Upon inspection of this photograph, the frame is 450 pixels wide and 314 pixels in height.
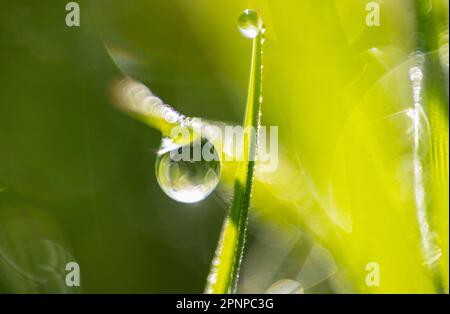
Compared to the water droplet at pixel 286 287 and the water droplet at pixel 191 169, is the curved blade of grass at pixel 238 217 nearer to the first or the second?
the water droplet at pixel 191 169

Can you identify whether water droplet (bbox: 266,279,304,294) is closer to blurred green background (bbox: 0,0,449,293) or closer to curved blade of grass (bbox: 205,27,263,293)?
blurred green background (bbox: 0,0,449,293)

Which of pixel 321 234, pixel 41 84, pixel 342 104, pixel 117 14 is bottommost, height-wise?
pixel 321 234

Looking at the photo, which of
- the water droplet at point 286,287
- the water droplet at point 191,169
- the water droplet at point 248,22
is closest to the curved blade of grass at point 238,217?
the water droplet at point 248,22

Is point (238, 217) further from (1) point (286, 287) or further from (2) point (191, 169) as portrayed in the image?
(1) point (286, 287)
